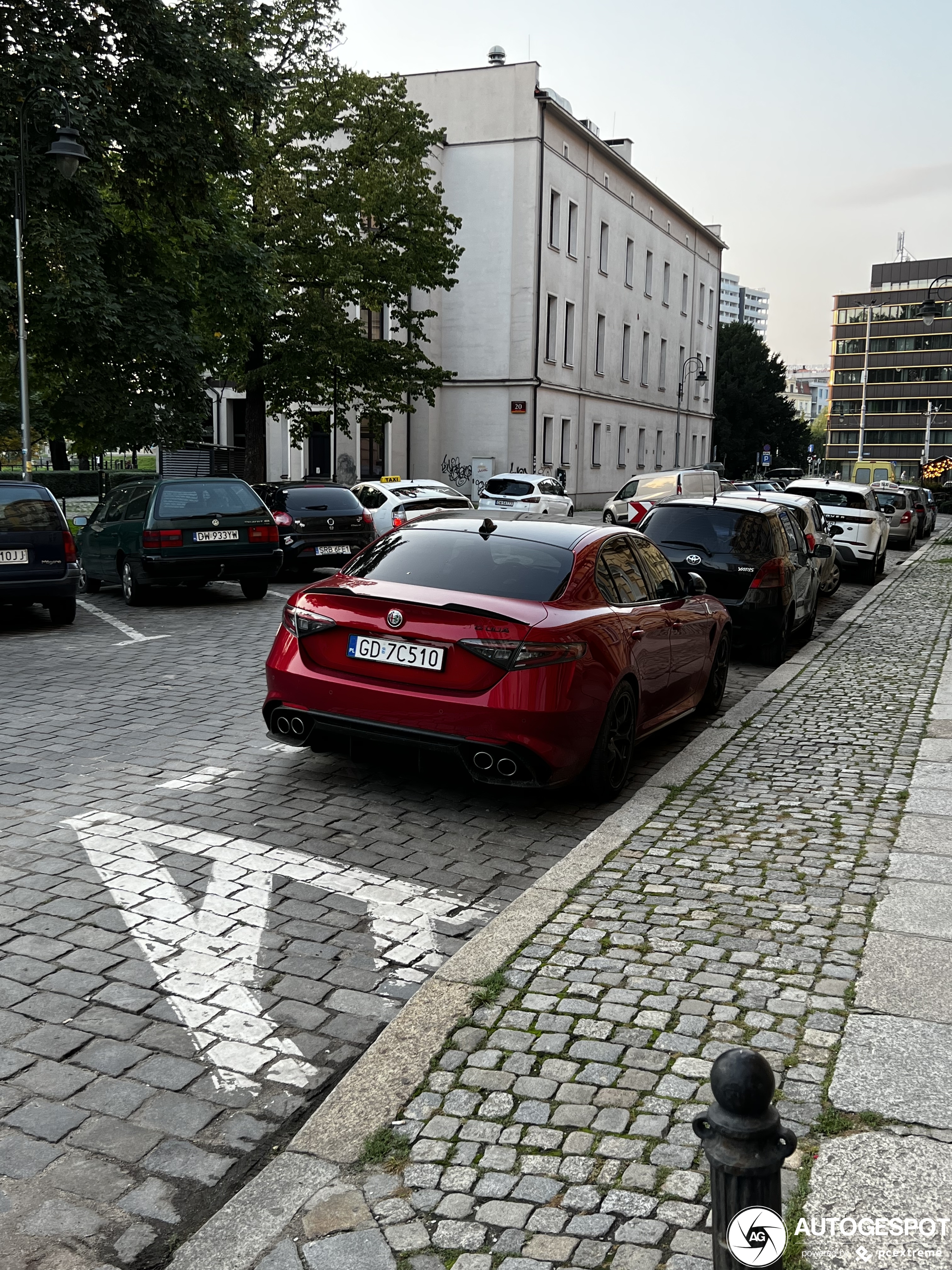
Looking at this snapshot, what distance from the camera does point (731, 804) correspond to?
6.41 m

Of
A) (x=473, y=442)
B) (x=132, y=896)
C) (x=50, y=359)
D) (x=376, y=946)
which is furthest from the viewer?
(x=473, y=442)

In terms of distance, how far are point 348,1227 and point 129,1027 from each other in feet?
4.26

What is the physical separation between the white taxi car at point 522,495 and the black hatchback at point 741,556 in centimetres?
2075

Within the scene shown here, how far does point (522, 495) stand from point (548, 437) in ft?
52.5

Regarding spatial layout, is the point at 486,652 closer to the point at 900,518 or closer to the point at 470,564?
the point at 470,564

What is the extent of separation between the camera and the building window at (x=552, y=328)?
48.2 metres

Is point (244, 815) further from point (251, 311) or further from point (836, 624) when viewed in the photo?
point (251, 311)

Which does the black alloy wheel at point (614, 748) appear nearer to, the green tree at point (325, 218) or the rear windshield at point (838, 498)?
the rear windshield at point (838, 498)

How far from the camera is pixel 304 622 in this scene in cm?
655

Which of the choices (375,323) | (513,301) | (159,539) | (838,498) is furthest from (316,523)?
(513,301)

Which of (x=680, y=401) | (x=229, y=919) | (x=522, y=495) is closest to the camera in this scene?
(x=229, y=919)

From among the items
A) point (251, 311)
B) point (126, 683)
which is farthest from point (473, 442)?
point (126, 683)

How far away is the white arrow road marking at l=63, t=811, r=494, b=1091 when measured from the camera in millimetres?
3719

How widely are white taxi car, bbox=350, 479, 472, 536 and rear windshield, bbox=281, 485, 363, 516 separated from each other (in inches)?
79.9
